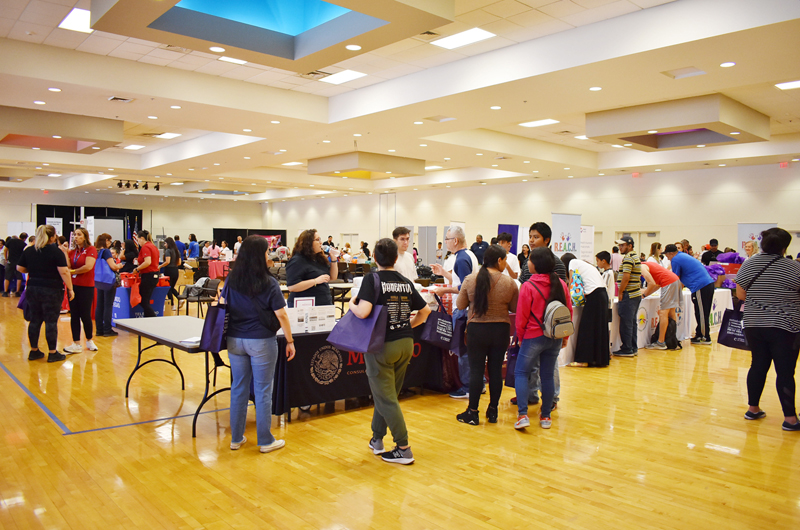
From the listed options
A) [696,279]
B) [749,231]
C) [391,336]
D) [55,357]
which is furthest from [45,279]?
[749,231]

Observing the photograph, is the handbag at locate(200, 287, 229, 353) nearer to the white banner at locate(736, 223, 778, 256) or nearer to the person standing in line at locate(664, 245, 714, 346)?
the person standing in line at locate(664, 245, 714, 346)

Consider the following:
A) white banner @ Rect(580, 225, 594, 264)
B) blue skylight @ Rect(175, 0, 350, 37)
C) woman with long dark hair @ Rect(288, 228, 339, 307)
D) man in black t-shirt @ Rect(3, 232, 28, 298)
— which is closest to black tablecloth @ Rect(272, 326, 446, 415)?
woman with long dark hair @ Rect(288, 228, 339, 307)

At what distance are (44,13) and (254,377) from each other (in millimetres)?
4568

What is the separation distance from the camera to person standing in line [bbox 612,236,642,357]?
7.27m

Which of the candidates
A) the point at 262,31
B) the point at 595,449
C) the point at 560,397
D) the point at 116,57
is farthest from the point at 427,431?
the point at 116,57

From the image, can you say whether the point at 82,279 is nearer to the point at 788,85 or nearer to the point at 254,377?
the point at 254,377

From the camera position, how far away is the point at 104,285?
27.1 feet

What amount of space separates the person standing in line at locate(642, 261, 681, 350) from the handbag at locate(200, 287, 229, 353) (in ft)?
19.0

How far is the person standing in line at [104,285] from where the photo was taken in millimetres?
7957

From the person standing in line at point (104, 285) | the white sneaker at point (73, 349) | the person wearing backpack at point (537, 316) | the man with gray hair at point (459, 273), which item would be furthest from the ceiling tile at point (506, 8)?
the white sneaker at point (73, 349)

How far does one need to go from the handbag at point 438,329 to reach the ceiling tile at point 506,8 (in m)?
3.01

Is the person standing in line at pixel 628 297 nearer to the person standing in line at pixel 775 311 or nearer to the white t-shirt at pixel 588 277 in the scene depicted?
the white t-shirt at pixel 588 277

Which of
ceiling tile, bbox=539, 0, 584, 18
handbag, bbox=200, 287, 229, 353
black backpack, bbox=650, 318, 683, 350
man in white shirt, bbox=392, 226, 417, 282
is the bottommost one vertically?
black backpack, bbox=650, 318, 683, 350

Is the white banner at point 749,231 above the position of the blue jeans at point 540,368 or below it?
above
